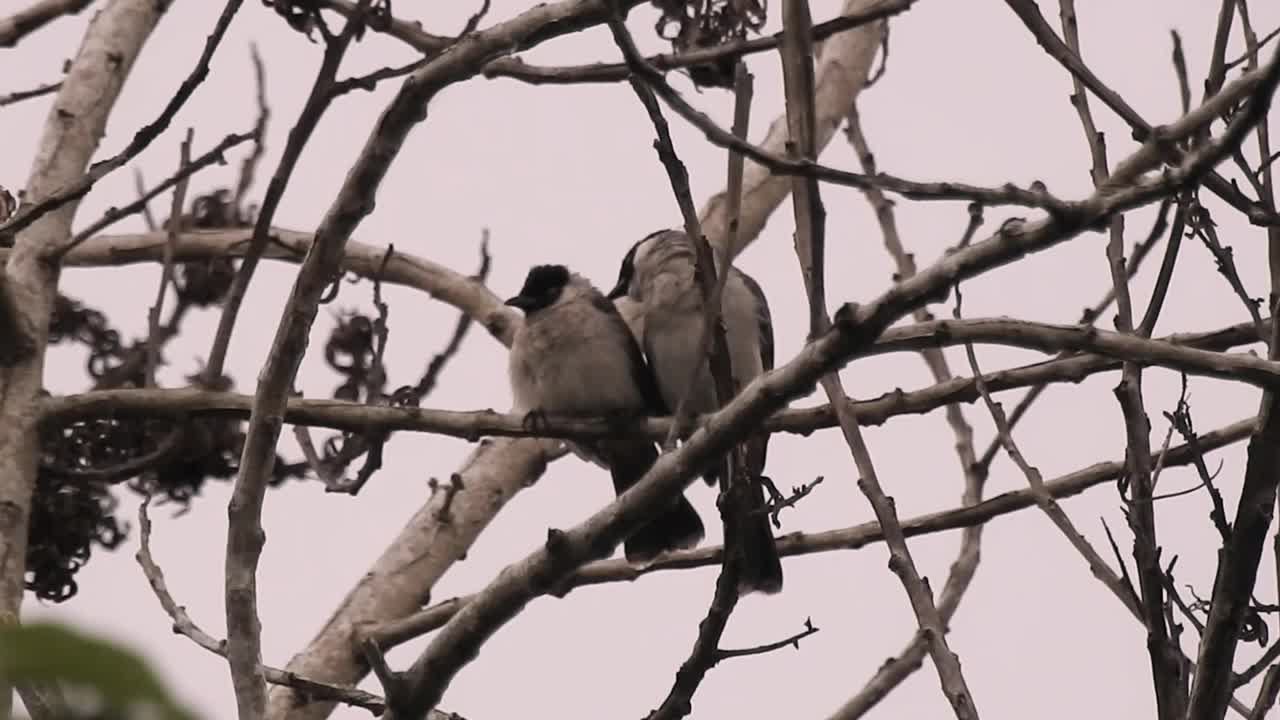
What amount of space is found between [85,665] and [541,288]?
5.13 metres

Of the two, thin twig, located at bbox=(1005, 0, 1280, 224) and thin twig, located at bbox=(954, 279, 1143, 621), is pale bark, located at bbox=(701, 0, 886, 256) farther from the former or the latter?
thin twig, located at bbox=(1005, 0, 1280, 224)

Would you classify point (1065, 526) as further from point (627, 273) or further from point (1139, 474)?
point (627, 273)

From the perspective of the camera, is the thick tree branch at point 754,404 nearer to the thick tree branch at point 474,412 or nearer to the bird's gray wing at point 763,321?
the thick tree branch at point 474,412

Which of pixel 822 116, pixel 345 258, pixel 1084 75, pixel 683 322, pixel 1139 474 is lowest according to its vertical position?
pixel 1139 474

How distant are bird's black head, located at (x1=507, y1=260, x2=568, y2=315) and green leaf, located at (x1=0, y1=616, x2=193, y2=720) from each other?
16.3 feet

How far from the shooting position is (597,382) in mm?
5121

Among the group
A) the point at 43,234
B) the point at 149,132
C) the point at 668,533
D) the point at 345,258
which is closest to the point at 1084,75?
the point at 149,132

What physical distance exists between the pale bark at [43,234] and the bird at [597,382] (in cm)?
153

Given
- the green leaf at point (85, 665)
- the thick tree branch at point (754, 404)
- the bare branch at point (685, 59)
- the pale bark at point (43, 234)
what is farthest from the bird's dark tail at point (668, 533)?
the green leaf at point (85, 665)

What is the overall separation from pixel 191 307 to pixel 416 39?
1.27m

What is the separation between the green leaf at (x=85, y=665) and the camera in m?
0.48

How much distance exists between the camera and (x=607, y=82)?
304 centimetres

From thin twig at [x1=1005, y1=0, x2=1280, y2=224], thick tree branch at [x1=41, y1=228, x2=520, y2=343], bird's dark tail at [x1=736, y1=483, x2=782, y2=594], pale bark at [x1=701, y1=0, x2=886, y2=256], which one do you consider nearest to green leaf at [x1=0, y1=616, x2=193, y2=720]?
thin twig at [x1=1005, y1=0, x2=1280, y2=224]

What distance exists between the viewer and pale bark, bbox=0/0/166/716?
13.3 feet
